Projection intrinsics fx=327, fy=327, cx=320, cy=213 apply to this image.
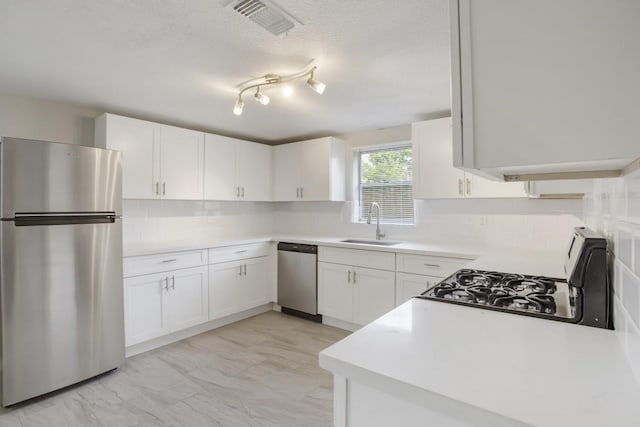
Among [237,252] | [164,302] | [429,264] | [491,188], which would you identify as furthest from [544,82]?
[237,252]

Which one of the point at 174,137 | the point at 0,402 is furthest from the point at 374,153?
the point at 0,402

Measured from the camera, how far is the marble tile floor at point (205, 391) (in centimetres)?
A: 205

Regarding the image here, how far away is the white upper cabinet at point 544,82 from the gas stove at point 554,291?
528 millimetres

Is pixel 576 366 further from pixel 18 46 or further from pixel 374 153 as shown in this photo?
pixel 374 153

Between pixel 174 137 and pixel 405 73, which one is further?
pixel 174 137

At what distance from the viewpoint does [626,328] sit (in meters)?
0.82

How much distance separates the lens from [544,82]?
0.59 m

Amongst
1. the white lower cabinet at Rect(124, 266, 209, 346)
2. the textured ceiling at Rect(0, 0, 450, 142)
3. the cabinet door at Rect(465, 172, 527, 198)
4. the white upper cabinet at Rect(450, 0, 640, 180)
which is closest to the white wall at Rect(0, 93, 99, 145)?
the textured ceiling at Rect(0, 0, 450, 142)

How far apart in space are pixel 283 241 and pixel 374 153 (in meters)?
1.57

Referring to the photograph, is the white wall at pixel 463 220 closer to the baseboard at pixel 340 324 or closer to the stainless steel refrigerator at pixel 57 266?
the baseboard at pixel 340 324

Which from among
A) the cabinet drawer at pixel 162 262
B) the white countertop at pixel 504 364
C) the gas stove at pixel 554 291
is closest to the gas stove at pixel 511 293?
the gas stove at pixel 554 291

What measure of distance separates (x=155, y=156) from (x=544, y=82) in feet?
11.2

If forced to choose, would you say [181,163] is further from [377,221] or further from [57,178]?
[377,221]

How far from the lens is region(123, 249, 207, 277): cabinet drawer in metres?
2.85
